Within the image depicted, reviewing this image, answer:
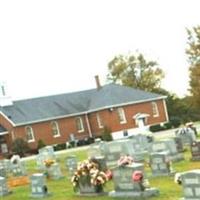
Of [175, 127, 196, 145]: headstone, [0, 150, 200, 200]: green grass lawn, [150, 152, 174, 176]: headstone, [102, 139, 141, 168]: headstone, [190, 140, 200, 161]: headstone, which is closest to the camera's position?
[0, 150, 200, 200]: green grass lawn

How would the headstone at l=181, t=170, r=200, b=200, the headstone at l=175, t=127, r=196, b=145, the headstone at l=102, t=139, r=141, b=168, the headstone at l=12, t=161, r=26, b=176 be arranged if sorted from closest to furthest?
the headstone at l=181, t=170, r=200, b=200 < the headstone at l=102, t=139, r=141, b=168 < the headstone at l=12, t=161, r=26, b=176 < the headstone at l=175, t=127, r=196, b=145

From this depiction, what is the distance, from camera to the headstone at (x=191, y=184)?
603 inches

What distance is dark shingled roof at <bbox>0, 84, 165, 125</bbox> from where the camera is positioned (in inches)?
2421

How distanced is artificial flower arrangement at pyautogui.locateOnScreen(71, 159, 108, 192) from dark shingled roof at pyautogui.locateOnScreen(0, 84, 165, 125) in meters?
38.8

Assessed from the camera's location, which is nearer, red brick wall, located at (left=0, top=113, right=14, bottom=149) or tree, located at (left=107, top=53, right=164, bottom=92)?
red brick wall, located at (left=0, top=113, right=14, bottom=149)

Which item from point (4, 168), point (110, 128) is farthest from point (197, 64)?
point (4, 168)

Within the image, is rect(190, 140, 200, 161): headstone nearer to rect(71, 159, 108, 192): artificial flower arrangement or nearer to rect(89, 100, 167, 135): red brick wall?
rect(71, 159, 108, 192): artificial flower arrangement

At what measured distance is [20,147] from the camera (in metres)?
56.8

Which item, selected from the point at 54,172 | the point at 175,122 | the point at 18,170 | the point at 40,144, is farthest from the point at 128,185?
the point at 175,122

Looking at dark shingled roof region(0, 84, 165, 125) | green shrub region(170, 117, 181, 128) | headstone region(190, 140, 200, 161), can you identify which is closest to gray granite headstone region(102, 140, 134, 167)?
headstone region(190, 140, 200, 161)

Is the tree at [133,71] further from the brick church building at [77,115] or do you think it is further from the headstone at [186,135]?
the headstone at [186,135]

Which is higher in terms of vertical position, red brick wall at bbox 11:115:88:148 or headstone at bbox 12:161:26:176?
red brick wall at bbox 11:115:88:148

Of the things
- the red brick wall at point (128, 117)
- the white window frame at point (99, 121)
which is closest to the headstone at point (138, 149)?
the red brick wall at point (128, 117)

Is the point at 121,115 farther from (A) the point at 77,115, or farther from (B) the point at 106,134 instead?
(B) the point at 106,134
